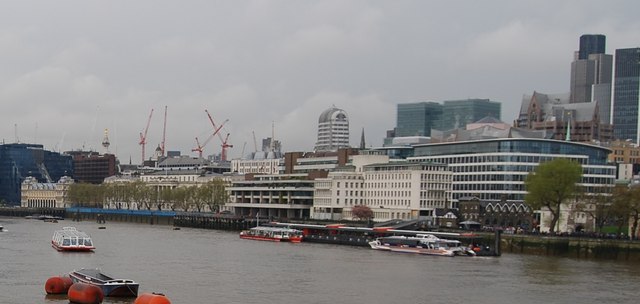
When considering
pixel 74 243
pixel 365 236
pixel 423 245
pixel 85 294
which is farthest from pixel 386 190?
pixel 85 294

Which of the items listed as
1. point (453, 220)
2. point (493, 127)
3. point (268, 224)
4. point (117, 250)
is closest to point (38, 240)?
point (117, 250)

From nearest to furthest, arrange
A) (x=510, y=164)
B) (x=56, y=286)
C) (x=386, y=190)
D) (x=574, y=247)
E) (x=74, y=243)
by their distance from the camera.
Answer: (x=56, y=286), (x=74, y=243), (x=574, y=247), (x=510, y=164), (x=386, y=190)

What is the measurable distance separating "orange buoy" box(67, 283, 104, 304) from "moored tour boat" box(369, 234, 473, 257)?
5311cm

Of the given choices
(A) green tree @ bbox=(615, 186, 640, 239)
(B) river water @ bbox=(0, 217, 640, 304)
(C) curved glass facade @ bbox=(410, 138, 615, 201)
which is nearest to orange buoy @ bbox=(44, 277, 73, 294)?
(B) river water @ bbox=(0, 217, 640, 304)

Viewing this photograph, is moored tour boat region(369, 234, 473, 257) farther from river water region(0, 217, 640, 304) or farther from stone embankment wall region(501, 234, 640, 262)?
stone embankment wall region(501, 234, 640, 262)

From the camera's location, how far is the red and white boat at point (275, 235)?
13112 centimetres

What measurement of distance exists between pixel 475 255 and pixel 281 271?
99.1ft

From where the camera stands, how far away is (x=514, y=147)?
15550 cm

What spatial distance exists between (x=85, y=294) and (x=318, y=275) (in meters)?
24.3

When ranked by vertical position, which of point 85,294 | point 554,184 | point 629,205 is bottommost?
point 85,294

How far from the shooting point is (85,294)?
185ft

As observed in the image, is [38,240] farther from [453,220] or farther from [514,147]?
[514,147]

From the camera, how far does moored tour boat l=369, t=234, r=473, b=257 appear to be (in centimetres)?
10538

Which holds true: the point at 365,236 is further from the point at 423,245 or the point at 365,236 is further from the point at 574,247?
the point at 574,247
